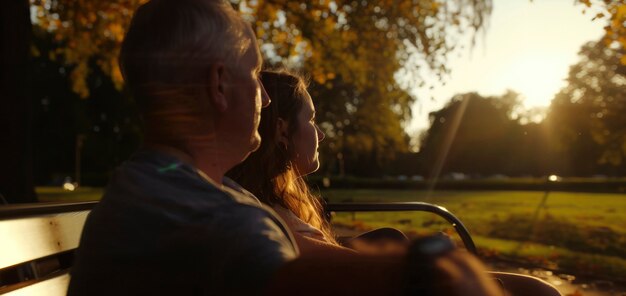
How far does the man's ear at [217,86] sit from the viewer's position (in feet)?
3.35

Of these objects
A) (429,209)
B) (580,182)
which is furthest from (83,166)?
(429,209)

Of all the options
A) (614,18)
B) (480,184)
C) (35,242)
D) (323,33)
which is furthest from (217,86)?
(480,184)

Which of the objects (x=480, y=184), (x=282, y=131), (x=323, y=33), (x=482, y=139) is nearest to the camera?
(x=282, y=131)

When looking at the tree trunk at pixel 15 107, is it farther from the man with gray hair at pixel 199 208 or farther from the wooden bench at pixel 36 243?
the man with gray hair at pixel 199 208

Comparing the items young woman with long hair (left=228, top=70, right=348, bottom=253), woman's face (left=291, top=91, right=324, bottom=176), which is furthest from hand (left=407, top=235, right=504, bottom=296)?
woman's face (left=291, top=91, right=324, bottom=176)

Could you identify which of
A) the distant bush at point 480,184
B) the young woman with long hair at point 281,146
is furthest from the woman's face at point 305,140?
the distant bush at point 480,184

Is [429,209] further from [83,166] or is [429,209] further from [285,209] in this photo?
[83,166]

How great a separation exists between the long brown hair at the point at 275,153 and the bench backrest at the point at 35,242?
58 cm

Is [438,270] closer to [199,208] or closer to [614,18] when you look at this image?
[199,208]

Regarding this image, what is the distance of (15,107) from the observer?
7.39 metres

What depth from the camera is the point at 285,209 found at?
2.38 metres

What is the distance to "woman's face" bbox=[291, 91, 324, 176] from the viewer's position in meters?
2.50

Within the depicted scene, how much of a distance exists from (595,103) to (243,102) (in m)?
29.5

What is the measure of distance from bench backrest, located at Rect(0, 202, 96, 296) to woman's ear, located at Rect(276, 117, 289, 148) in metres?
0.70
